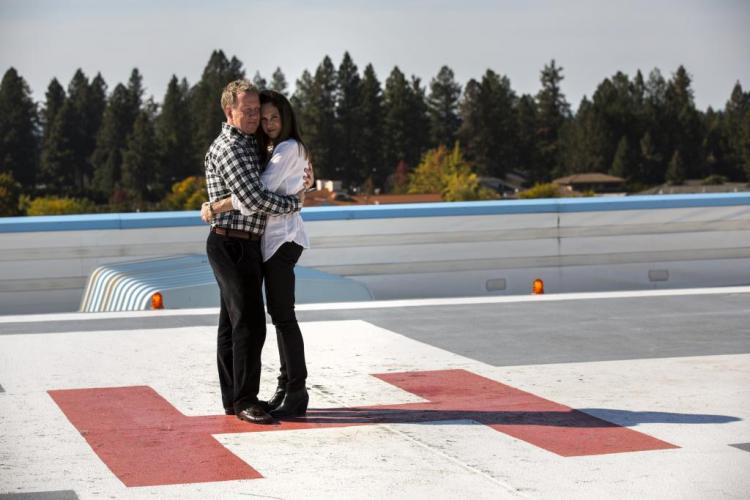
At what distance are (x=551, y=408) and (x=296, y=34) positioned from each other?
215 cm

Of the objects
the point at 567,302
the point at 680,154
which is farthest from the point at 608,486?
the point at 680,154

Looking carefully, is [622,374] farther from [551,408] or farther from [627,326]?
[627,326]

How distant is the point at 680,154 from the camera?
5586 inches

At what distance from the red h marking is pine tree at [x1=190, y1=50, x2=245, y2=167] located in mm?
134653

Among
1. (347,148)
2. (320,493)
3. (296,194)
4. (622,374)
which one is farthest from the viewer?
(347,148)

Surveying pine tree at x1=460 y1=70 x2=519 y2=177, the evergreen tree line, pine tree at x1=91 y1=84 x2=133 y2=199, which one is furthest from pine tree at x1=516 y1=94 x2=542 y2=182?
pine tree at x1=91 y1=84 x2=133 y2=199

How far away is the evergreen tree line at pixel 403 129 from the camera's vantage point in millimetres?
146250

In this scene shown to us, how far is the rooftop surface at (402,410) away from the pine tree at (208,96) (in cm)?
13267

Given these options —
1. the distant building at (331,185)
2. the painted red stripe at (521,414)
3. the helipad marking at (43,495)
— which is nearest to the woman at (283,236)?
the painted red stripe at (521,414)

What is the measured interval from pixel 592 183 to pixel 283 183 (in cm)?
14871

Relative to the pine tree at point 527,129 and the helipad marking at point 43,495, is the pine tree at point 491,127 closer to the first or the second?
the pine tree at point 527,129

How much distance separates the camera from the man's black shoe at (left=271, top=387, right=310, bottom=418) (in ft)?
17.3

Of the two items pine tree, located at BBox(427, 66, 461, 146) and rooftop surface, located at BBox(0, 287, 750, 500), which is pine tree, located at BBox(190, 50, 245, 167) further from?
rooftop surface, located at BBox(0, 287, 750, 500)

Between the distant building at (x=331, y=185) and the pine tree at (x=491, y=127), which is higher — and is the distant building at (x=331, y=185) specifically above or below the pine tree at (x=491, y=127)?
below
